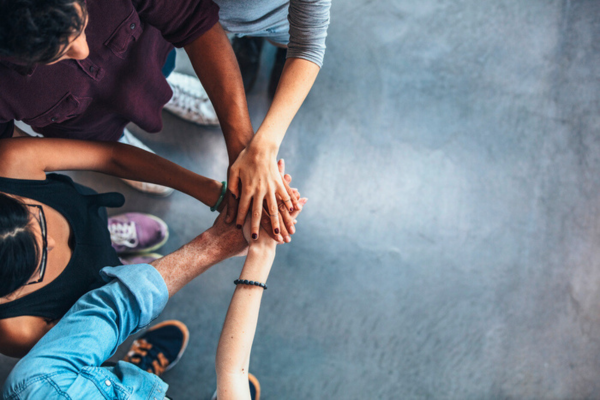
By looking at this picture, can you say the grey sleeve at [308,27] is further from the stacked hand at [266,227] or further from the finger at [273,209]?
the finger at [273,209]

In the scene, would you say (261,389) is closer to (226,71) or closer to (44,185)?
(44,185)

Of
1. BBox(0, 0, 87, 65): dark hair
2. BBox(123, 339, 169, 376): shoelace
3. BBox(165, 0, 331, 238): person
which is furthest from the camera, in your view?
BBox(123, 339, 169, 376): shoelace

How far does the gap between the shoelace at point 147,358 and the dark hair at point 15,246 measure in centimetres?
100

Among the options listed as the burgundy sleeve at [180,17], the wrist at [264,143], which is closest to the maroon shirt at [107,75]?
the burgundy sleeve at [180,17]

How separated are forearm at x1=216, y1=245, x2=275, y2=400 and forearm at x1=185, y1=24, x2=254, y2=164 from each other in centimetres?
45

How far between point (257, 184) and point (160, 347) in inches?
45.6

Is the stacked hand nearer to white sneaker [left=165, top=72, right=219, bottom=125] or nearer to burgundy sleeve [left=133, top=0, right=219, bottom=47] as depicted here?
burgundy sleeve [left=133, top=0, right=219, bottom=47]

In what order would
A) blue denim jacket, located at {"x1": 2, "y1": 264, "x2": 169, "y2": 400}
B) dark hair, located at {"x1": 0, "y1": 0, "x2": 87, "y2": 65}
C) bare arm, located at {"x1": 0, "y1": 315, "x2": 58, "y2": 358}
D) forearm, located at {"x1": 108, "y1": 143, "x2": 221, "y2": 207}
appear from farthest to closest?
forearm, located at {"x1": 108, "y1": 143, "x2": 221, "y2": 207} → bare arm, located at {"x1": 0, "y1": 315, "x2": 58, "y2": 358} → blue denim jacket, located at {"x1": 2, "y1": 264, "x2": 169, "y2": 400} → dark hair, located at {"x1": 0, "y1": 0, "x2": 87, "y2": 65}

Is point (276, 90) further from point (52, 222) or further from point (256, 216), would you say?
point (52, 222)

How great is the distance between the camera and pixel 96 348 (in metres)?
0.83

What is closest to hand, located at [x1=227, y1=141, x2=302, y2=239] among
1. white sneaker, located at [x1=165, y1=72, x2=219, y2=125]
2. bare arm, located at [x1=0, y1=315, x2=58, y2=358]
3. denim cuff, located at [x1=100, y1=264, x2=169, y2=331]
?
denim cuff, located at [x1=100, y1=264, x2=169, y2=331]

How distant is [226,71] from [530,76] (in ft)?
6.44

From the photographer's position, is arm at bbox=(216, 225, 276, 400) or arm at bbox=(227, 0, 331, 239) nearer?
arm at bbox=(216, 225, 276, 400)

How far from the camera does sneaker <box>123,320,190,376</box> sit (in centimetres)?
166
